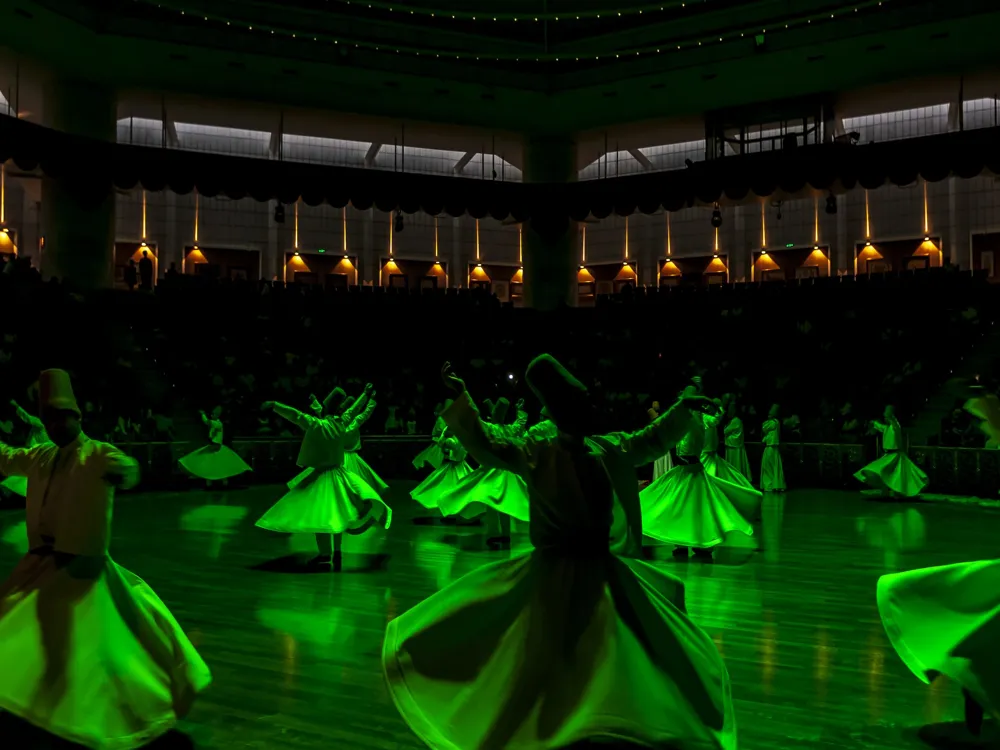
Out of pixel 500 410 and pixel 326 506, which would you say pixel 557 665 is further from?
pixel 500 410

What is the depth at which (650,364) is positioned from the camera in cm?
2528

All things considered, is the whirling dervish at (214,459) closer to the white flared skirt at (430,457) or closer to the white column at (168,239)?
the white flared skirt at (430,457)

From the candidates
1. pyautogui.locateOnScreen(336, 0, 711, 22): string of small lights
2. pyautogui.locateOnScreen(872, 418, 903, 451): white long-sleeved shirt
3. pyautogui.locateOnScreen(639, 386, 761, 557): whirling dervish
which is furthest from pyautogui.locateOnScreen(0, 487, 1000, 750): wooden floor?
pyautogui.locateOnScreen(336, 0, 711, 22): string of small lights

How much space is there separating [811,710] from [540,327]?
23065 mm

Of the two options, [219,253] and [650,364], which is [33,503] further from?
[219,253]

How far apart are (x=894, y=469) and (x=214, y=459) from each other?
12.6 m

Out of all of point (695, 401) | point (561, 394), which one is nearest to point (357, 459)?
point (695, 401)

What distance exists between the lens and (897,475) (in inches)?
695

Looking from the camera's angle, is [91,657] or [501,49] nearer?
[91,657]

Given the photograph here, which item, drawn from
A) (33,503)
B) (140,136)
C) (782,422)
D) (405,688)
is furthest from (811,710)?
(140,136)

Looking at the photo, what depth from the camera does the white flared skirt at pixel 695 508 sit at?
10422 mm

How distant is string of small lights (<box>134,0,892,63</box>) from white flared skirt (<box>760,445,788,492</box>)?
10071mm

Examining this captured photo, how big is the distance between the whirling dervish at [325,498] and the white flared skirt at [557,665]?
5676mm

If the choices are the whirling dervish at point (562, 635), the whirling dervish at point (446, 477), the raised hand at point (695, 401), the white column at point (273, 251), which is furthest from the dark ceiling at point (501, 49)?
the whirling dervish at point (562, 635)
